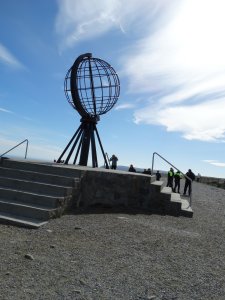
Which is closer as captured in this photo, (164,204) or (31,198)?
(31,198)

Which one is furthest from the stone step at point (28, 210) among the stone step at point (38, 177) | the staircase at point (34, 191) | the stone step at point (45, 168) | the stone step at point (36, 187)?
the stone step at point (45, 168)

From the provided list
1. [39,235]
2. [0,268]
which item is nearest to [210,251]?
[39,235]

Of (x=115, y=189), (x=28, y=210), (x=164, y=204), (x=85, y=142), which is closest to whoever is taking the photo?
(x=28, y=210)

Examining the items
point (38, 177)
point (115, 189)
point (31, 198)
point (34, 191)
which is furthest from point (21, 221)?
point (115, 189)

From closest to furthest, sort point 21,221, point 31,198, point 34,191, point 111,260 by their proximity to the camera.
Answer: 1. point 111,260
2. point 21,221
3. point 31,198
4. point 34,191

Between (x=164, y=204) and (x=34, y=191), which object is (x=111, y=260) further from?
(x=164, y=204)

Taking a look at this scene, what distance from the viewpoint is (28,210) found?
8.82 m

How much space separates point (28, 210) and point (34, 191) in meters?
1.13

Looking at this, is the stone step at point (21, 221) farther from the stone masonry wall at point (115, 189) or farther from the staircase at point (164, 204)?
the staircase at point (164, 204)

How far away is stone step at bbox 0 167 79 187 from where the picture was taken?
404 inches

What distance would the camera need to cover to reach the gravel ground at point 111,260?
4852 mm

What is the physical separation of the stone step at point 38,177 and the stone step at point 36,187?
1.10 feet

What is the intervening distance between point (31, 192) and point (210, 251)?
5000 mm

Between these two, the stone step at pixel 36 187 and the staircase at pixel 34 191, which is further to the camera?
the stone step at pixel 36 187
